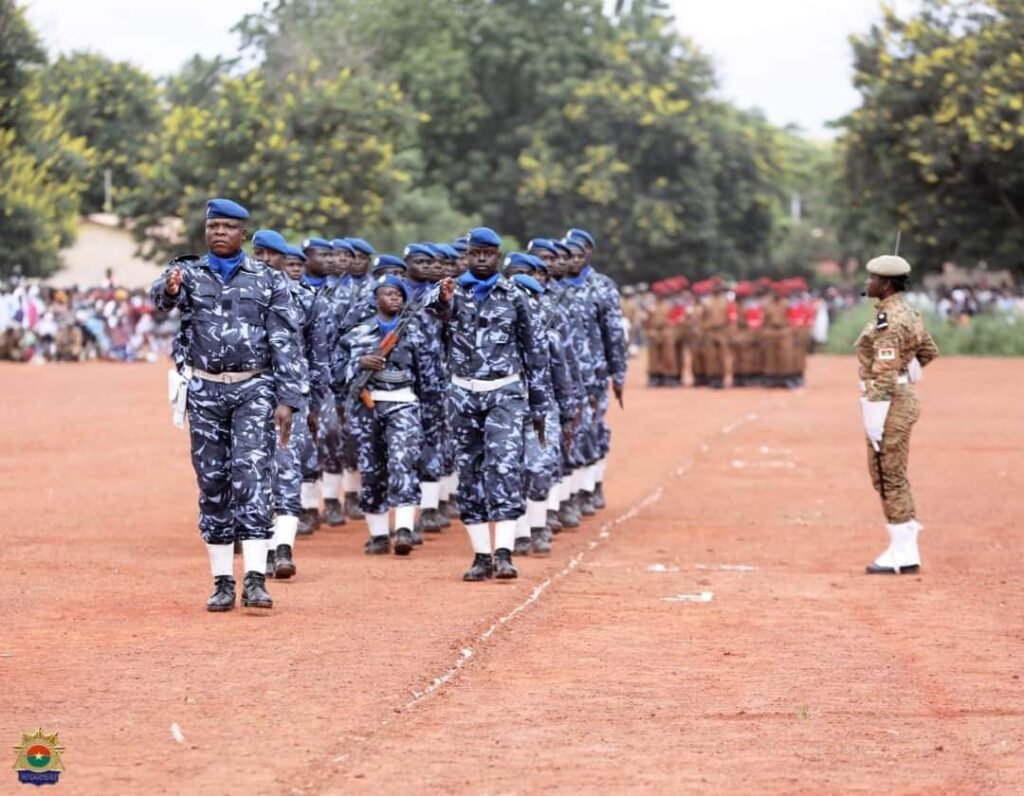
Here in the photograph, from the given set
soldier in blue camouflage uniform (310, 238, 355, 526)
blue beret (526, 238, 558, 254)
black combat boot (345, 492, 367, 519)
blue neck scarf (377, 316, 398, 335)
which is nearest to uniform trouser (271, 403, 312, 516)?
blue neck scarf (377, 316, 398, 335)

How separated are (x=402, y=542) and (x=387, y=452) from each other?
635 mm

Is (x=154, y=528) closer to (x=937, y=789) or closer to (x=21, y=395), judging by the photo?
(x=937, y=789)

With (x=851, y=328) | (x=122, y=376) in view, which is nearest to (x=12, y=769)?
(x=122, y=376)

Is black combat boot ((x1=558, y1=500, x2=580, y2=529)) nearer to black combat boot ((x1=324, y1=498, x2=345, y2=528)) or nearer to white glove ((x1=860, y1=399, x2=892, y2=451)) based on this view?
black combat boot ((x1=324, y1=498, x2=345, y2=528))

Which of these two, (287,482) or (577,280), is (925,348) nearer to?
(577,280)

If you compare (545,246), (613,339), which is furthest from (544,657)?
(613,339)

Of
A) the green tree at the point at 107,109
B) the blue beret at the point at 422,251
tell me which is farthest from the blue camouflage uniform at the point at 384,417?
the green tree at the point at 107,109

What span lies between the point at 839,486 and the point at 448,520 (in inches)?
233

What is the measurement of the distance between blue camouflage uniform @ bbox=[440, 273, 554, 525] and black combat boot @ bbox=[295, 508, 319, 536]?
2.96 m

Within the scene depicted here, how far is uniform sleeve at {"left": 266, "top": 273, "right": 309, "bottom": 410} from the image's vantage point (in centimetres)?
1119

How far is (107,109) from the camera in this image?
246 ft

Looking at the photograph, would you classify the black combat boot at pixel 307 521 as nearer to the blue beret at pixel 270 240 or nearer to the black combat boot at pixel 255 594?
the blue beret at pixel 270 240

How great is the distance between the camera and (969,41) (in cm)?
5097

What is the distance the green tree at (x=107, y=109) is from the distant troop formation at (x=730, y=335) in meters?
35.9
